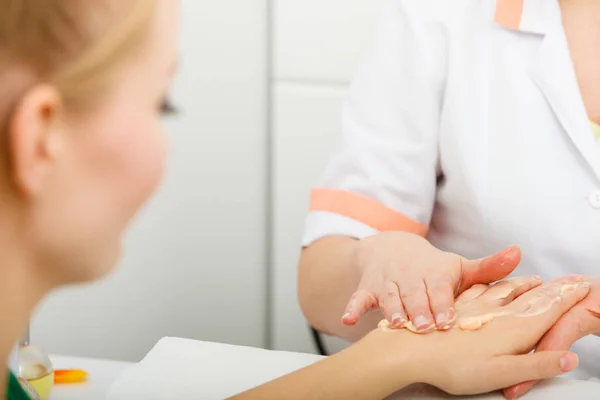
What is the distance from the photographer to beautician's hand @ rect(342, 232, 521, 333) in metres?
0.59

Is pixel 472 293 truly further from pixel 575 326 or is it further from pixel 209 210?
pixel 209 210

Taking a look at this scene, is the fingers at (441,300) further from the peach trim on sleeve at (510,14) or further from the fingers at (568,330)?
the peach trim on sleeve at (510,14)

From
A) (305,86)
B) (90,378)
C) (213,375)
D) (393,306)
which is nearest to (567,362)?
(393,306)

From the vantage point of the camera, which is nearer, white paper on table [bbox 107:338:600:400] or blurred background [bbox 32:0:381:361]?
white paper on table [bbox 107:338:600:400]

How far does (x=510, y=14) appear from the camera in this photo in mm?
789

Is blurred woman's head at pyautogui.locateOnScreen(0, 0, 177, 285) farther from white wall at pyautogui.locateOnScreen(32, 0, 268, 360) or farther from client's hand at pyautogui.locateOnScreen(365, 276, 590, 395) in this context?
white wall at pyautogui.locateOnScreen(32, 0, 268, 360)

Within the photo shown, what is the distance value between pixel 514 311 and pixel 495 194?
206 millimetres

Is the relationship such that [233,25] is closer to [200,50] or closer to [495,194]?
[200,50]

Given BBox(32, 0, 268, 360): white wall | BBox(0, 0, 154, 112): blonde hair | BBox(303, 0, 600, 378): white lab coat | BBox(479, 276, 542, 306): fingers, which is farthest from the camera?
BBox(32, 0, 268, 360): white wall

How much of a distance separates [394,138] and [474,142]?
9 centimetres

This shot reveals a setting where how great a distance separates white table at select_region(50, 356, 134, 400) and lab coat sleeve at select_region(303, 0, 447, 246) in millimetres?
262

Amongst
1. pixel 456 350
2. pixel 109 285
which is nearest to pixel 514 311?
pixel 456 350

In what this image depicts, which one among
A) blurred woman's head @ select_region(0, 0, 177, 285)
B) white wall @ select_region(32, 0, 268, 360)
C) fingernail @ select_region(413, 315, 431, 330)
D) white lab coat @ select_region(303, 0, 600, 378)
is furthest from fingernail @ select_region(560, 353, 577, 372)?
white wall @ select_region(32, 0, 268, 360)

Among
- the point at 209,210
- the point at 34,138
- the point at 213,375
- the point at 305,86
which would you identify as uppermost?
the point at 34,138
